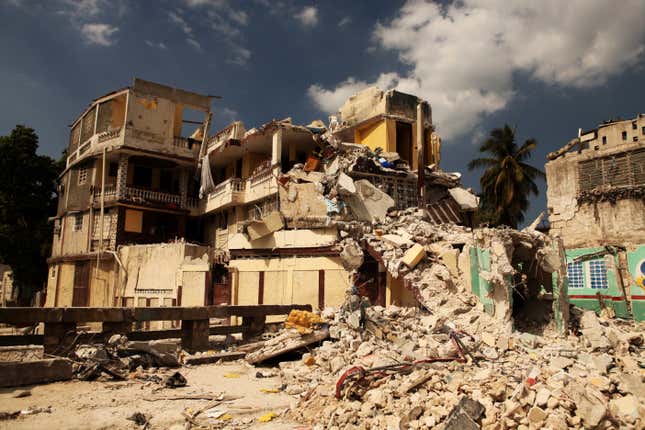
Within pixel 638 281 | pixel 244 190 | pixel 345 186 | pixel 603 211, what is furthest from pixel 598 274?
pixel 244 190

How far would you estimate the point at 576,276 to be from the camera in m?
19.2

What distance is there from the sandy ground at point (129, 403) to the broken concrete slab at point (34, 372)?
18 centimetres

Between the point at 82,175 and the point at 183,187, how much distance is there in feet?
18.6

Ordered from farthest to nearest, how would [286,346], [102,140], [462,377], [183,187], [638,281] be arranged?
1. [183,187]
2. [102,140]
3. [638,281]
4. [286,346]
5. [462,377]

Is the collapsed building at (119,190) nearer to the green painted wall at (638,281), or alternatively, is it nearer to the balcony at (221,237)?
the balcony at (221,237)

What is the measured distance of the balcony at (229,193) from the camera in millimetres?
22953

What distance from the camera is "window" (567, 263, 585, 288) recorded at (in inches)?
750

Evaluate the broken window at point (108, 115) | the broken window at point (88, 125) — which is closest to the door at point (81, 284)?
the broken window at point (88, 125)

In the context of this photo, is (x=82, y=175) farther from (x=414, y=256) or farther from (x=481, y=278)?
(x=481, y=278)

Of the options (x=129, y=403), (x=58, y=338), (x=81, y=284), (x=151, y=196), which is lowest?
(x=129, y=403)

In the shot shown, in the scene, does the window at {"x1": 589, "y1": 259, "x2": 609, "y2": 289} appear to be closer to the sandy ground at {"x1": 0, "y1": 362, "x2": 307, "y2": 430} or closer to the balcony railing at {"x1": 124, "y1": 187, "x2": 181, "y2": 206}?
the sandy ground at {"x1": 0, "y1": 362, "x2": 307, "y2": 430}

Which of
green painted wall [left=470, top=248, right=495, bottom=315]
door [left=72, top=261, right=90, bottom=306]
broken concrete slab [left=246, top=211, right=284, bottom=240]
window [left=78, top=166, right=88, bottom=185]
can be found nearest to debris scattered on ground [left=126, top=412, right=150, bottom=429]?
green painted wall [left=470, top=248, right=495, bottom=315]

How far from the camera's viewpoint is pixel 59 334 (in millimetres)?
8781

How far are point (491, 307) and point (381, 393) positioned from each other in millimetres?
5422
